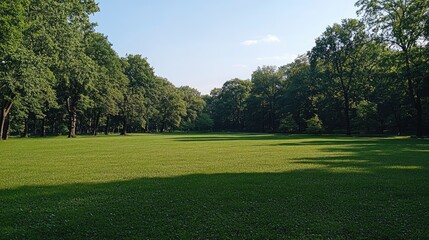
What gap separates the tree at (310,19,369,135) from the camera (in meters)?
61.5

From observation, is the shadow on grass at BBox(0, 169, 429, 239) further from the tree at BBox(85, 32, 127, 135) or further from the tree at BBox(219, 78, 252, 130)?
the tree at BBox(219, 78, 252, 130)

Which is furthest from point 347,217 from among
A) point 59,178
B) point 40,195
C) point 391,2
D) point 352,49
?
point 352,49

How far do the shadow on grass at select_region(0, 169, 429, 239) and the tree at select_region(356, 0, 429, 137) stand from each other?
35.0 m

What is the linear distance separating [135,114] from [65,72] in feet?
123

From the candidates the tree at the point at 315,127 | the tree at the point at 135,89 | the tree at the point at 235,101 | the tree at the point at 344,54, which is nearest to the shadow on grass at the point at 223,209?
Result: the tree at the point at 344,54

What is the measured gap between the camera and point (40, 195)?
9344 millimetres


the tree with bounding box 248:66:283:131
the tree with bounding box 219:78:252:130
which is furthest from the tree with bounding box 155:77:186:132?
the tree with bounding box 248:66:283:131

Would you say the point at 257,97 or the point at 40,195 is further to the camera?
the point at 257,97

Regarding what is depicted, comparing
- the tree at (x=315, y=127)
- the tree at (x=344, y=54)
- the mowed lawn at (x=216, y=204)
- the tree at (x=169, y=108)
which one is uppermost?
the tree at (x=344, y=54)

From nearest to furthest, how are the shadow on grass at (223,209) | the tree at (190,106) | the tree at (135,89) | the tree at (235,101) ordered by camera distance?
the shadow on grass at (223,209) < the tree at (135,89) < the tree at (235,101) < the tree at (190,106)

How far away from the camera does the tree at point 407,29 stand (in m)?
40.4

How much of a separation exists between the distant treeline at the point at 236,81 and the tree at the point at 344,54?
0.19 metres

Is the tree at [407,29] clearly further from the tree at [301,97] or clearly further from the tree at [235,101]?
the tree at [235,101]

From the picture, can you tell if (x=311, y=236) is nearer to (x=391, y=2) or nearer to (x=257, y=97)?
(x=391, y=2)
